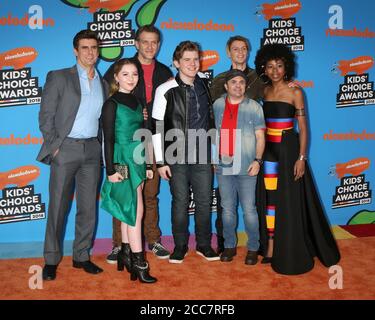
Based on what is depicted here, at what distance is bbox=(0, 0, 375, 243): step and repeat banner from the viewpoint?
173 inches

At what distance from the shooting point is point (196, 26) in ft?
15.0

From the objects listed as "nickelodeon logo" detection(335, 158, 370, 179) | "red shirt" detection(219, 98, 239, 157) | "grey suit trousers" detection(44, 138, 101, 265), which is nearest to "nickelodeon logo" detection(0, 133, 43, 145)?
"grey suit trousers" detection(44, 138, 101, 265)

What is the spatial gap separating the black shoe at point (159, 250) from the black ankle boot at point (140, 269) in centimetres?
53

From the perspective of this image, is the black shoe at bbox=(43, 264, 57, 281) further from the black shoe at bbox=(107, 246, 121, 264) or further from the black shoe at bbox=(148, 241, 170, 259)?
the black shoe at bbox=(148, 241, 170, 259)

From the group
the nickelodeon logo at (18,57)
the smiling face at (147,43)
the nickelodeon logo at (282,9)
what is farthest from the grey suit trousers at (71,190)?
the nickelodeon logo at (282,9)

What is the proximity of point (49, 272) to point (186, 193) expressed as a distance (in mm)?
1275

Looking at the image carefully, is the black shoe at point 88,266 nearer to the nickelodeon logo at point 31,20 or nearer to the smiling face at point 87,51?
the smiling face at point 87,51

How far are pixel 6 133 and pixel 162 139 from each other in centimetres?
177

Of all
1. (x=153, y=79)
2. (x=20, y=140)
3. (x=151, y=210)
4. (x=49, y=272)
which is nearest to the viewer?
(x=49, y=272)

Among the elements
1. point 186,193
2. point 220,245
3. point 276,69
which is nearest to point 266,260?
point 220,245

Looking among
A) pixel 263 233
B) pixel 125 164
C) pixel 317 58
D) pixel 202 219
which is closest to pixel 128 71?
pixel 125 164

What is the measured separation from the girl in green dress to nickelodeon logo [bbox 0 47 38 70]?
142cm

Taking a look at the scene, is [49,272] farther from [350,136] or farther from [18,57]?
[350,136]
